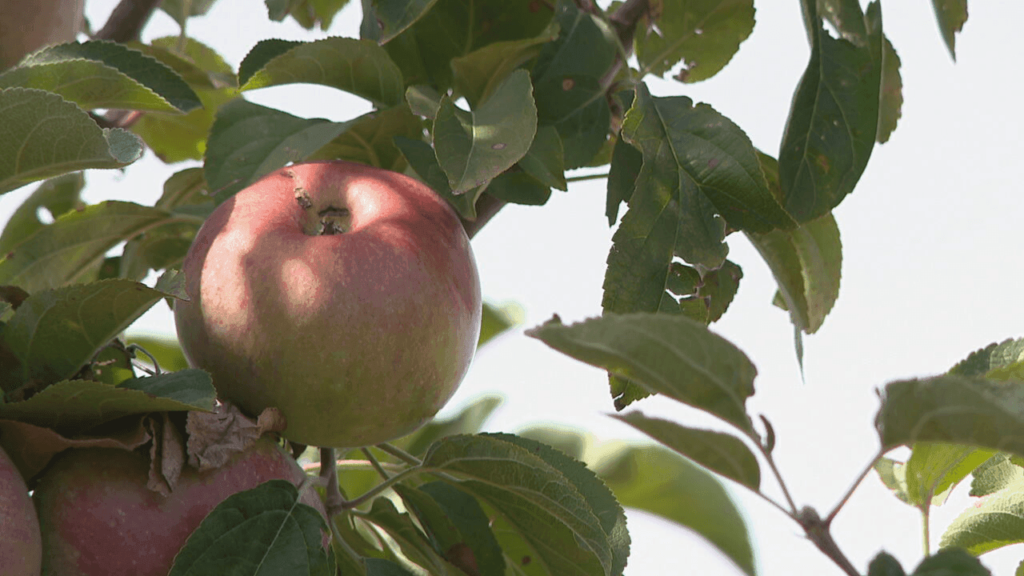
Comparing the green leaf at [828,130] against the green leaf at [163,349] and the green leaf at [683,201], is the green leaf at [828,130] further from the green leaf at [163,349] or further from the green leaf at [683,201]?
the green leaf at [163,349]

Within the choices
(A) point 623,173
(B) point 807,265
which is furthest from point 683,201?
(B) point 807,265

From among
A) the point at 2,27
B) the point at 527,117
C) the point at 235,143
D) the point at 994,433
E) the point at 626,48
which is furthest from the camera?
the point at 2,27

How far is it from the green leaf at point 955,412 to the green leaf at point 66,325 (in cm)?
44

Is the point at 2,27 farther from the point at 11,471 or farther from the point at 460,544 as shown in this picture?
the point at 460,544

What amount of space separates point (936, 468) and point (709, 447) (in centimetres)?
35

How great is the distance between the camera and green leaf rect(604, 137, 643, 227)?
84 centimetres

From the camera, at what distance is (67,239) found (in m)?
1.01

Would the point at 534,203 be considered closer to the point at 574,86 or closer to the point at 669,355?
the point at 574,86

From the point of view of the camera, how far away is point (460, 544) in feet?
2.63

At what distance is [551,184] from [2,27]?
28.2 inches

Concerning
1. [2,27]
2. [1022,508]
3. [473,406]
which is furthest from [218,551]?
[473,406]

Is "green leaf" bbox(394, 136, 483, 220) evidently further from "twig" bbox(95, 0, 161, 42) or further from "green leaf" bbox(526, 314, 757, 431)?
"twig" bbox(95, 0, 161, 42)

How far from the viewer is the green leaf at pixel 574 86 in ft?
2.90

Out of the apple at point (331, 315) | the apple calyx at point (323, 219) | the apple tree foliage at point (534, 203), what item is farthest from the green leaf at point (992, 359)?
the apple calyx at point (323, 219)
